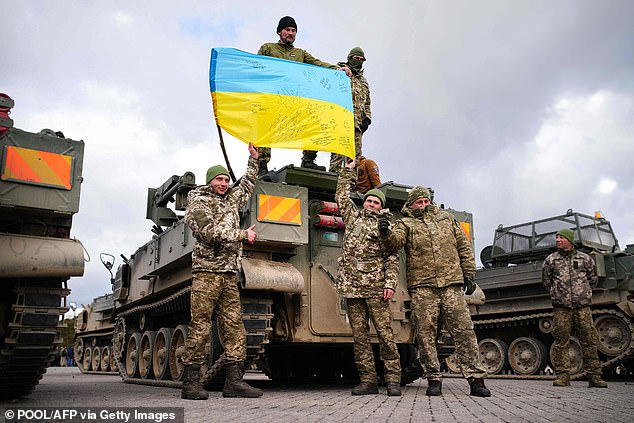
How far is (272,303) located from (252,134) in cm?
190

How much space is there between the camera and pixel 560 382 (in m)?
8.59

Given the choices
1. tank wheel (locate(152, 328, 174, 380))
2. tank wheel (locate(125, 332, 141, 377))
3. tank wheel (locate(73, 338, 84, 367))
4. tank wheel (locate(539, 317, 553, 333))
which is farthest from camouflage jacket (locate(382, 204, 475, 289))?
tank wheel (locate(73, 338, 84, 367))

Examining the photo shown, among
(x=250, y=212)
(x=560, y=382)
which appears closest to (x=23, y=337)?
(x=250, y=212)

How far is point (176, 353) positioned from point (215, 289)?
8.90 feet

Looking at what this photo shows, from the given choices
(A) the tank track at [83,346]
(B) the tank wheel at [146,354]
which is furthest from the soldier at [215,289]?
(A) the tank track at [83,346]

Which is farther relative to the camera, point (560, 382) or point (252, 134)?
point (560, 382)

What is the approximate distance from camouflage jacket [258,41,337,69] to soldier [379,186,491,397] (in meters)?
2.34

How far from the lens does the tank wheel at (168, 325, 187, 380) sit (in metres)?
8.54

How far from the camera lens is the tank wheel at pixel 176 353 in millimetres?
8539

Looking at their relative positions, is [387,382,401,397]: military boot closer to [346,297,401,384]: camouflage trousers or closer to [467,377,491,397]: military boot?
[346,297,401,384]: camouflage trousers

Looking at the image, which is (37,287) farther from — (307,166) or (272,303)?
(307,166)

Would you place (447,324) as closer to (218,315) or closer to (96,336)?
(218,315)

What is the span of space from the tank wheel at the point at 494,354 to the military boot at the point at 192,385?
9.59 metres

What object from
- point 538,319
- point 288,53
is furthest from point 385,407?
point 538,319
